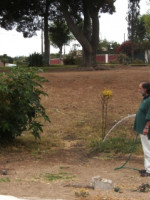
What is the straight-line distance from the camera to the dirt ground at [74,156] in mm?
6650

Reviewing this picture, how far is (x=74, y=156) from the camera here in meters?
9.95

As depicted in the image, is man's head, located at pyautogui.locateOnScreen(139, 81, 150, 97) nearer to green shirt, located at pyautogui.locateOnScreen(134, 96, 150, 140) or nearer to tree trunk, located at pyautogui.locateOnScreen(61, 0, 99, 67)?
green shirt, located at pyautogui.locateOnScreen(134, 96, 150, 140)

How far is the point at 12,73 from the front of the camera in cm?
1009

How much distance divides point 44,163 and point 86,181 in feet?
5.96

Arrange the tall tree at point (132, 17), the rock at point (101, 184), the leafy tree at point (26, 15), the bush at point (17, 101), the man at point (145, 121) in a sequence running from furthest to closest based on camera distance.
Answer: the tall tree at point (132, 17) < the leafy tree at point (26, 15) < the bush at point (17, 101) < the man at point (145, 121) < the rock at point (101, 184)

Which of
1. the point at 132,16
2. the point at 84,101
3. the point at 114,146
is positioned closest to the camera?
the point at 114,146

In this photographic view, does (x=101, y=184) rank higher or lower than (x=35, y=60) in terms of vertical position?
lower

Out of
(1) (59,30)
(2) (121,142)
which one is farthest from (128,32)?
(2) (121,142)

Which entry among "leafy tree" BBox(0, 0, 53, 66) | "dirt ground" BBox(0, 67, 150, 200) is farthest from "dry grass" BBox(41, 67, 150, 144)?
"leafy tree" BBox(0, 0, 53, 66)

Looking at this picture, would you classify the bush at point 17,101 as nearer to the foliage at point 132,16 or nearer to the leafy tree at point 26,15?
the leafy tree at point 26,15

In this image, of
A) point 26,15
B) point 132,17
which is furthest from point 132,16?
point 26,15

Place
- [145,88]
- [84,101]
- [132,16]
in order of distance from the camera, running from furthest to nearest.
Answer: [132,16] < [84,101] < [145,88]

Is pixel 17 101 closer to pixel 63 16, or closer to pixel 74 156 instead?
pixel 74 156

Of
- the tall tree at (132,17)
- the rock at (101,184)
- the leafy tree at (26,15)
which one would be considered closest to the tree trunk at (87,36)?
the leafy tree at (26,15)
